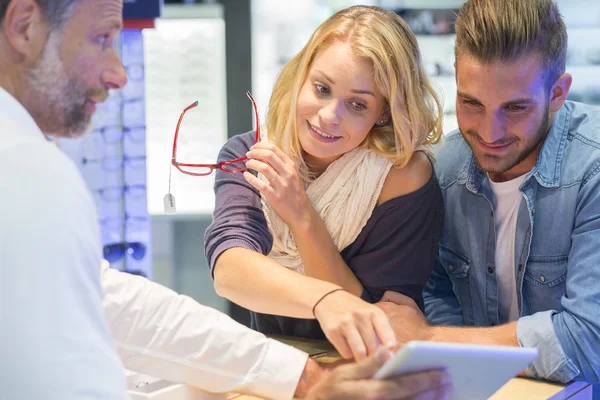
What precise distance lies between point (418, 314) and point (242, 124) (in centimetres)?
342

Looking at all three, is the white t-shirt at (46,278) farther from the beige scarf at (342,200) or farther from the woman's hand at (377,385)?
the beige scarf at (342,200)

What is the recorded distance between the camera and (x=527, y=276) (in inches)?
82.7

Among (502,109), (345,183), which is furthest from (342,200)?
(502,109)

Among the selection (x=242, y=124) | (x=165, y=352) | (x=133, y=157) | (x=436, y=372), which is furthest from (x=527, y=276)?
(x=242, y=124)

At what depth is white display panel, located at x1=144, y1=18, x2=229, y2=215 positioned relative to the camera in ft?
17.6

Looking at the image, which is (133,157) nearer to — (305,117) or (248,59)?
(248,59)

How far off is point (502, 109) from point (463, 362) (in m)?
0.92

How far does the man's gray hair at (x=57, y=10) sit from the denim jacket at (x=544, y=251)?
1264mm

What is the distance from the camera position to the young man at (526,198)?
1880 mm

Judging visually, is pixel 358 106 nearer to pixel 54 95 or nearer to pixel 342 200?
pixel 342 200

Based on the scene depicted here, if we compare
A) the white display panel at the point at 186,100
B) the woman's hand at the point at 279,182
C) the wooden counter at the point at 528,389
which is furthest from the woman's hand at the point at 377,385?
the white display panel at the point at 186,100

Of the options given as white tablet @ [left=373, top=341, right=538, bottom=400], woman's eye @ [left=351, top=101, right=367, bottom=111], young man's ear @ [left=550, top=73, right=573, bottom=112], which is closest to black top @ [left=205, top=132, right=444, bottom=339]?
woman's eye @ [left=351, top=101, right=367, bottom=111]

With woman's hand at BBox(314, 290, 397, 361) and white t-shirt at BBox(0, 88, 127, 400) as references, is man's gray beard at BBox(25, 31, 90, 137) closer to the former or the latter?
white t-shirt at BBox(0, 88, 127, 400)

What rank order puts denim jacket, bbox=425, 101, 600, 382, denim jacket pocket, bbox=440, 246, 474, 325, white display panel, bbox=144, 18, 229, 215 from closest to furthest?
denim jacket, bbox=425, 101, 600, 382, denim jacket pocket, bbox=440, 246, 474, 325, white display panel, bbox=144, 18, 229, 215
